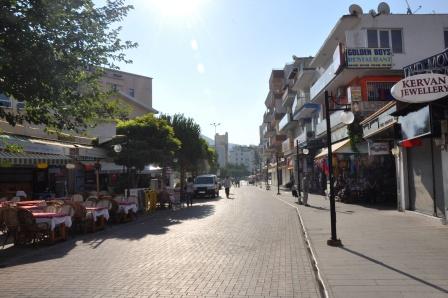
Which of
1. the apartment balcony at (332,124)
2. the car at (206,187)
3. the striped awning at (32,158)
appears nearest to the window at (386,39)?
the apartment balcony at (332,124)

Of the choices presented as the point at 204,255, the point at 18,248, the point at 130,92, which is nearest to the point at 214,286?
the point at 204,255

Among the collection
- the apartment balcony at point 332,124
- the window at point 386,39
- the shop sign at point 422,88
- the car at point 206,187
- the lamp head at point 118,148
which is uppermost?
the window at point 386,39

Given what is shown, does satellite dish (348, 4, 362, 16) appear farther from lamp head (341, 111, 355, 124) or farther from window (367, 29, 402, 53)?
lamp head (341, 111, 355, 124)

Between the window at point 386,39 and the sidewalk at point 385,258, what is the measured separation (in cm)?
1733

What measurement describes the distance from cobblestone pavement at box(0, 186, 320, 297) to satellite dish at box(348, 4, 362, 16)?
19430mm

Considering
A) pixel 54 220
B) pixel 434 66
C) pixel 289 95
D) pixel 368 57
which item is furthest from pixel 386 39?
pixel 289 95

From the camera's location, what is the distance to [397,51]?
30938 mm

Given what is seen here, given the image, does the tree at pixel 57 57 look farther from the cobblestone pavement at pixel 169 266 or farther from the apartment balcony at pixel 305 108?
the apartment balcony at pixel 305 108

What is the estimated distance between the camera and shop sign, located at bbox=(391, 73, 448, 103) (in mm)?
11648

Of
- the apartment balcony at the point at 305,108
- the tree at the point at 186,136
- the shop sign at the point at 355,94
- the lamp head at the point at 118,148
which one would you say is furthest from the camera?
the tree at the point at 186,136

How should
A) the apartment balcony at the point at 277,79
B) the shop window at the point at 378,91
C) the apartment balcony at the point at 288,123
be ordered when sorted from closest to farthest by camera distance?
the shop window at the point at 378,91 → the apartment balcony at the point at 288,123 → the apartment balcony at the point at 277,79

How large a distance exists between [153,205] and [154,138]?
11.9ft

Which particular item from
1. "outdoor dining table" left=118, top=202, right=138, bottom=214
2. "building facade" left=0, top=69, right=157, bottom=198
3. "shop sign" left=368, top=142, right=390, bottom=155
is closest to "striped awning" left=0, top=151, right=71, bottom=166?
"building facade" left=0, top=69, right=157, bottom=198

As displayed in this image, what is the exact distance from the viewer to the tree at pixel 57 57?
26.7 ft
